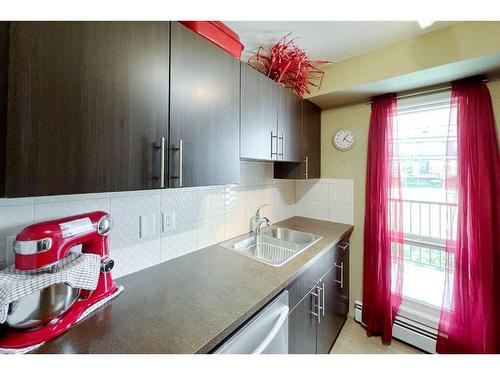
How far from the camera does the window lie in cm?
152

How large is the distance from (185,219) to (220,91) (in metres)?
0.77

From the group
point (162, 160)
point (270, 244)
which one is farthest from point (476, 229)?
point (162, 160)

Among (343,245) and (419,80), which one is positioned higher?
(419,80)

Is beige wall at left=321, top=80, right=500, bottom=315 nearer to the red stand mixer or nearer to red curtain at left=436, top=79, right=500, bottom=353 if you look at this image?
red curtain at left=436, top=79, right=500, bottom=353

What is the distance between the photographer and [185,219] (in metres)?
1.31

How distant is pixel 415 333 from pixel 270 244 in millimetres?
→ 1337

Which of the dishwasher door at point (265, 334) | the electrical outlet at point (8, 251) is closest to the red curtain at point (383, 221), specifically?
the dishwasher door at point (265, 334)

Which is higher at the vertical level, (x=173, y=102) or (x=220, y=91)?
(x=220, y=91)

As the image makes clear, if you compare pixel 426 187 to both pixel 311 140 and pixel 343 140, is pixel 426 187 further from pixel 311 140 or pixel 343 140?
pixel 311 140

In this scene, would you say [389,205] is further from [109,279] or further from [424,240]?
[109,279]

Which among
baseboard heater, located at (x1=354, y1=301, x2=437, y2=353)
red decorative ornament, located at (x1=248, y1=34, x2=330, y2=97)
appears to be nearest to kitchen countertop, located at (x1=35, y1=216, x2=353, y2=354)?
baseboard heater, located at (x1=354, y1=301, x2=437, y2=353)

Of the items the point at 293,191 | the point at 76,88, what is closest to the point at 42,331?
the point at 76,88

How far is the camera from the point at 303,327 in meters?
1.20
